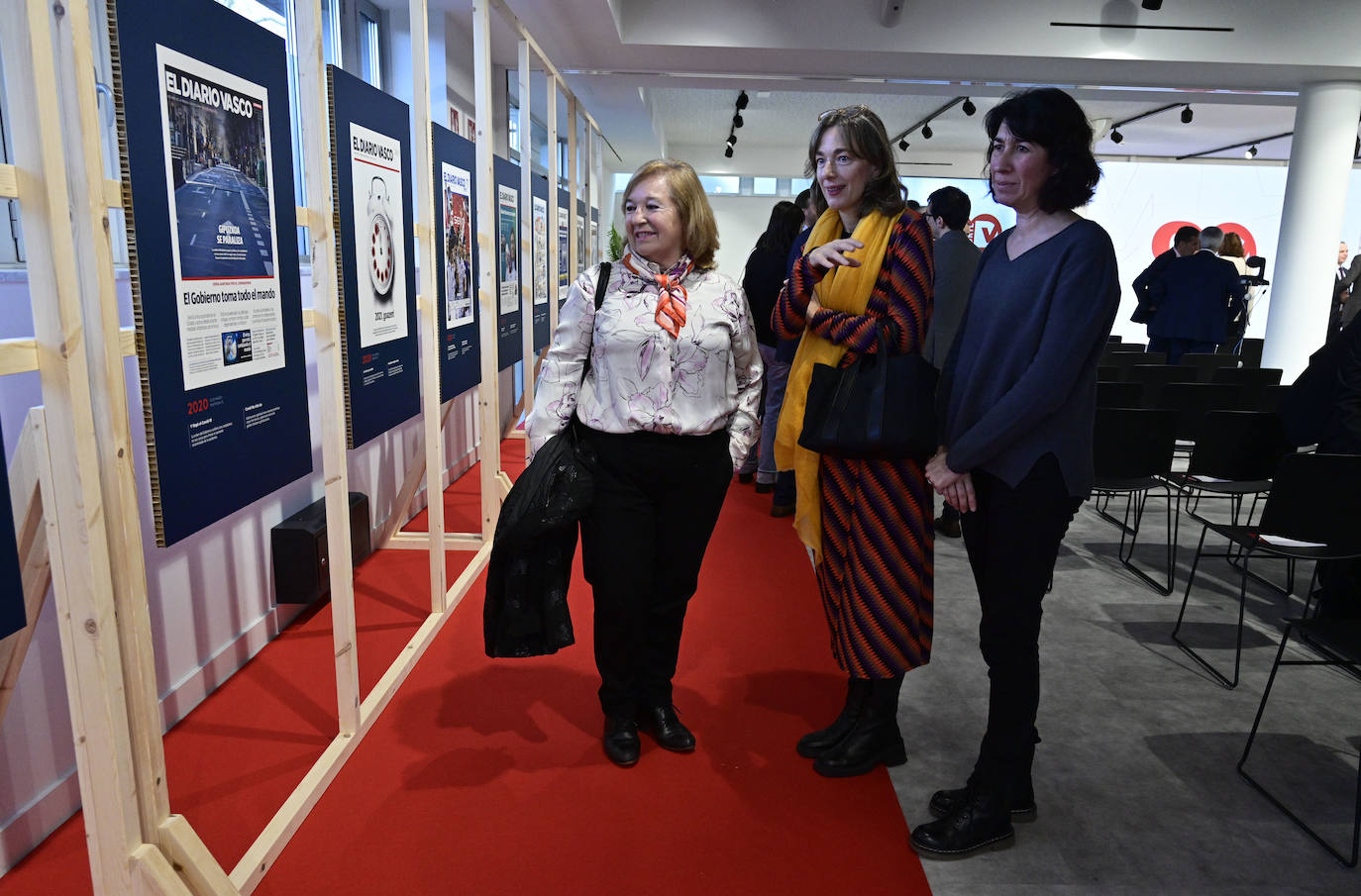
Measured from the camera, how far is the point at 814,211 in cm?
254

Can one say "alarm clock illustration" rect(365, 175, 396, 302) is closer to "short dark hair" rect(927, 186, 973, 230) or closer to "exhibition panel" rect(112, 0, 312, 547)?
"exhibition panel" rect(112, 0, 312, 547)

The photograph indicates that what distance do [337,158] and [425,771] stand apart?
174 cm

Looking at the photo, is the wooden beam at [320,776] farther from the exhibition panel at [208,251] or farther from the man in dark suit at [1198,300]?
the man in dark suit at [1198,300]

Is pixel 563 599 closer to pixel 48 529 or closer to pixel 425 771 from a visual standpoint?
pixel 425 771

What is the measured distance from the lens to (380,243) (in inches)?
A: 113

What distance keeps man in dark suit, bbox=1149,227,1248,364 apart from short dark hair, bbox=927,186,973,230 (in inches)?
156

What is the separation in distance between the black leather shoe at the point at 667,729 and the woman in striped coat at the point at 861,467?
340 millimetres

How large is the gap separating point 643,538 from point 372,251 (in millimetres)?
1329

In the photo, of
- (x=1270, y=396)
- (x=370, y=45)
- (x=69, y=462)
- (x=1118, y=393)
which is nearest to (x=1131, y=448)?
(x=1118, y=393)

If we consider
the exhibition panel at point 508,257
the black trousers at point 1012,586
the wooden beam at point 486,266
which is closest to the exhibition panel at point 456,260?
the wooden beam at point 486,266

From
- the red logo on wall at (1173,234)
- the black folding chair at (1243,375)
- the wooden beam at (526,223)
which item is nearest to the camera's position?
the wooden beam at (526,223)

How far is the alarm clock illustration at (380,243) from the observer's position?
278cm

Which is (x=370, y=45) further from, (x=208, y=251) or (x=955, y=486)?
(x=955, y=486)

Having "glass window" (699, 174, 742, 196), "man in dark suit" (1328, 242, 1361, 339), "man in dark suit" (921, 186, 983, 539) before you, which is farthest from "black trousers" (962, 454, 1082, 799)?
"glass window" (699, 174, 742, 196)
